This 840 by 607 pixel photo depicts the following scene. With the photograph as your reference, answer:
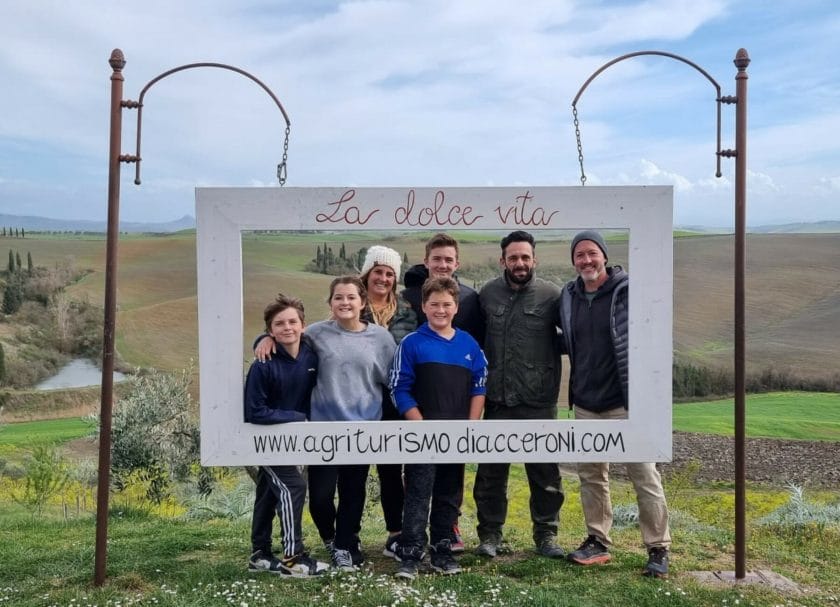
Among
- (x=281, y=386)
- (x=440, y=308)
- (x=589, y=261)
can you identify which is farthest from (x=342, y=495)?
(x=589, y=261)

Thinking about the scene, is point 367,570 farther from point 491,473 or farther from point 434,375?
point 434,375

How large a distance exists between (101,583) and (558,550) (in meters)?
4.37

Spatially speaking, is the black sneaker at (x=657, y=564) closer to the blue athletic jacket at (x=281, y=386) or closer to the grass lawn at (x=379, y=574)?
the grass lawn at (x=379, y=574)

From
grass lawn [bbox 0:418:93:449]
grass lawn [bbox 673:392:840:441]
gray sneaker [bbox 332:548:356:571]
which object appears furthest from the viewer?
grass lawn [bbox 673:392:840:441]

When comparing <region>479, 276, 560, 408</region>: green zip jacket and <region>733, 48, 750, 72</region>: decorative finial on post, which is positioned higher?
<region>733, 48, 750, 72</region>: decorative finial on post

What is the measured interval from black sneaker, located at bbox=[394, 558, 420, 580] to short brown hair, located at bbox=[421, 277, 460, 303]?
2.38m

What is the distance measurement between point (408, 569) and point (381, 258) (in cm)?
282

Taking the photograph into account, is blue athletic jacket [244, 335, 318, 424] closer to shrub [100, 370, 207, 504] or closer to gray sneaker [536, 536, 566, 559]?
gray sneaker [536, 536, 566, 559]

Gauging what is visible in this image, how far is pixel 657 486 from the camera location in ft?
21.2

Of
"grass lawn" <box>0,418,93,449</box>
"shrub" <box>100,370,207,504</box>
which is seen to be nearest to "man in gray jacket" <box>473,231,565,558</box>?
"shrub" <box>100,370,207,504</box>

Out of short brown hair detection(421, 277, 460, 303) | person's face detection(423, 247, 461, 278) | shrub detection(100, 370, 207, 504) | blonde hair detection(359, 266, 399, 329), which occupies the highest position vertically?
person's face detection(423, 247, 461, 278)

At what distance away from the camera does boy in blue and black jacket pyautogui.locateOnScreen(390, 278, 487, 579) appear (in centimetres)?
620

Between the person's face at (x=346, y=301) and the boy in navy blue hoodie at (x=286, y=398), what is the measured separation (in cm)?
37

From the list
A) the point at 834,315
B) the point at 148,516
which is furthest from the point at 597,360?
the point at 834,315
